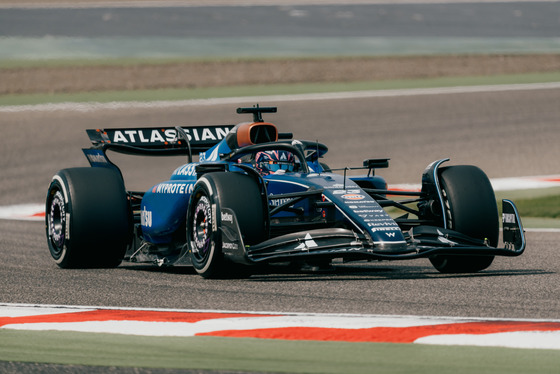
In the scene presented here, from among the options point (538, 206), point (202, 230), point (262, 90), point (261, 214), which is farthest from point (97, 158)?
point (262, 90)

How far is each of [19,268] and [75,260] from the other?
0.50 meters

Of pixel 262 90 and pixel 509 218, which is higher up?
pixel 262 90

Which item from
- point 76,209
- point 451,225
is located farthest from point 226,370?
point 76,209

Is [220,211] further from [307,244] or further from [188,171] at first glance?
[188,171]

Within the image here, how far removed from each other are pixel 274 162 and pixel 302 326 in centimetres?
387

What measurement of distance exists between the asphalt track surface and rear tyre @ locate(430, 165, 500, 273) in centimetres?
23

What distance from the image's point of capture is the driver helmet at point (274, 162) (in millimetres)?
9805

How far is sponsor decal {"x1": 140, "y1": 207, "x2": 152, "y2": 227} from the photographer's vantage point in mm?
10273

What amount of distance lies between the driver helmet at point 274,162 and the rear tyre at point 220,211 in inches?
36.5

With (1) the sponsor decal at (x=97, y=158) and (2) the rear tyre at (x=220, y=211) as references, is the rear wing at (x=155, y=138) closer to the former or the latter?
(1) the sponsor decal at (x=97, y=158)

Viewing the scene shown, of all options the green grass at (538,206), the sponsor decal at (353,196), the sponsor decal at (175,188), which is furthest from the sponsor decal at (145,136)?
the green grass at (538,206)

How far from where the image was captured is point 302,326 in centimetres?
611

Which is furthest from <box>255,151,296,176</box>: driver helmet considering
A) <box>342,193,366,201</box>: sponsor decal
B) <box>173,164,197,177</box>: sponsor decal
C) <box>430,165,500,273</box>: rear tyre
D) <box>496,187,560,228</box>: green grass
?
<box>496,187,560,228</box>: green grass

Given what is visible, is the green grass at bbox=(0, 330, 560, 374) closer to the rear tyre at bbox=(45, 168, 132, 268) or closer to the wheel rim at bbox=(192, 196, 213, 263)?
the wheel rim at bbox=(192, 196, 213, 263)
